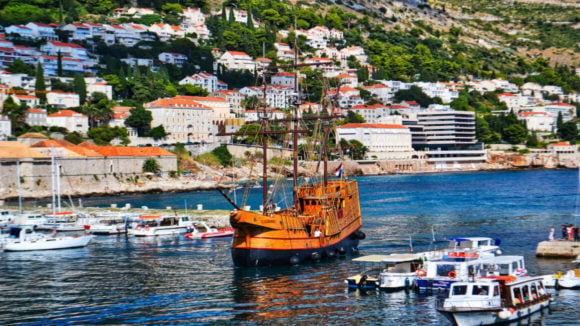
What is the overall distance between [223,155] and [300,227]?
80.3m

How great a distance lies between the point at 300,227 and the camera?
132 ft

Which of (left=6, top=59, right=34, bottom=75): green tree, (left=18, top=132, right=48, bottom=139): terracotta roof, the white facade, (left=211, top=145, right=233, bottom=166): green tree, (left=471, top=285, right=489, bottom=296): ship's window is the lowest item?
(left=471, top=285, right=489, bottom=296): ship's window

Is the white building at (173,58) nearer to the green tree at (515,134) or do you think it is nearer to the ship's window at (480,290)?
the green tree at (515,134)

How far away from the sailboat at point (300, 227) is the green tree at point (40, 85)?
82631 mm

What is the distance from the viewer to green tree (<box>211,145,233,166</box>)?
11900 centimetres

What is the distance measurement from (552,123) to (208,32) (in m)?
78.3

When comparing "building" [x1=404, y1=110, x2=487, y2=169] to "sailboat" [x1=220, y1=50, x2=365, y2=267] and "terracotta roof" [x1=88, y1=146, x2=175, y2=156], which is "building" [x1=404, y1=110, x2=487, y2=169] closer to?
"terracotta roof" [x1=88, y1=146, x2=175, y2=156]

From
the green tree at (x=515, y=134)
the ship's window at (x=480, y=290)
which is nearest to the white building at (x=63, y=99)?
the green tree at (x=515, y=134)

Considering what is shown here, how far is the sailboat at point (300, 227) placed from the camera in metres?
38.3

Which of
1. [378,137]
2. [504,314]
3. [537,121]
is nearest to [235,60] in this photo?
[378,137]

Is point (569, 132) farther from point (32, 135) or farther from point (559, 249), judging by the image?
point (559, 249)

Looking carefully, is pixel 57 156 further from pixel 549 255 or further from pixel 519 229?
pixel 549 255

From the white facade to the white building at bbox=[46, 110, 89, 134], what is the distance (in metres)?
5.85

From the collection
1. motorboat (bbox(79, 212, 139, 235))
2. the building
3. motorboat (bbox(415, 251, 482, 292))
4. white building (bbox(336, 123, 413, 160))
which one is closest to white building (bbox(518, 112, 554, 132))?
the building
